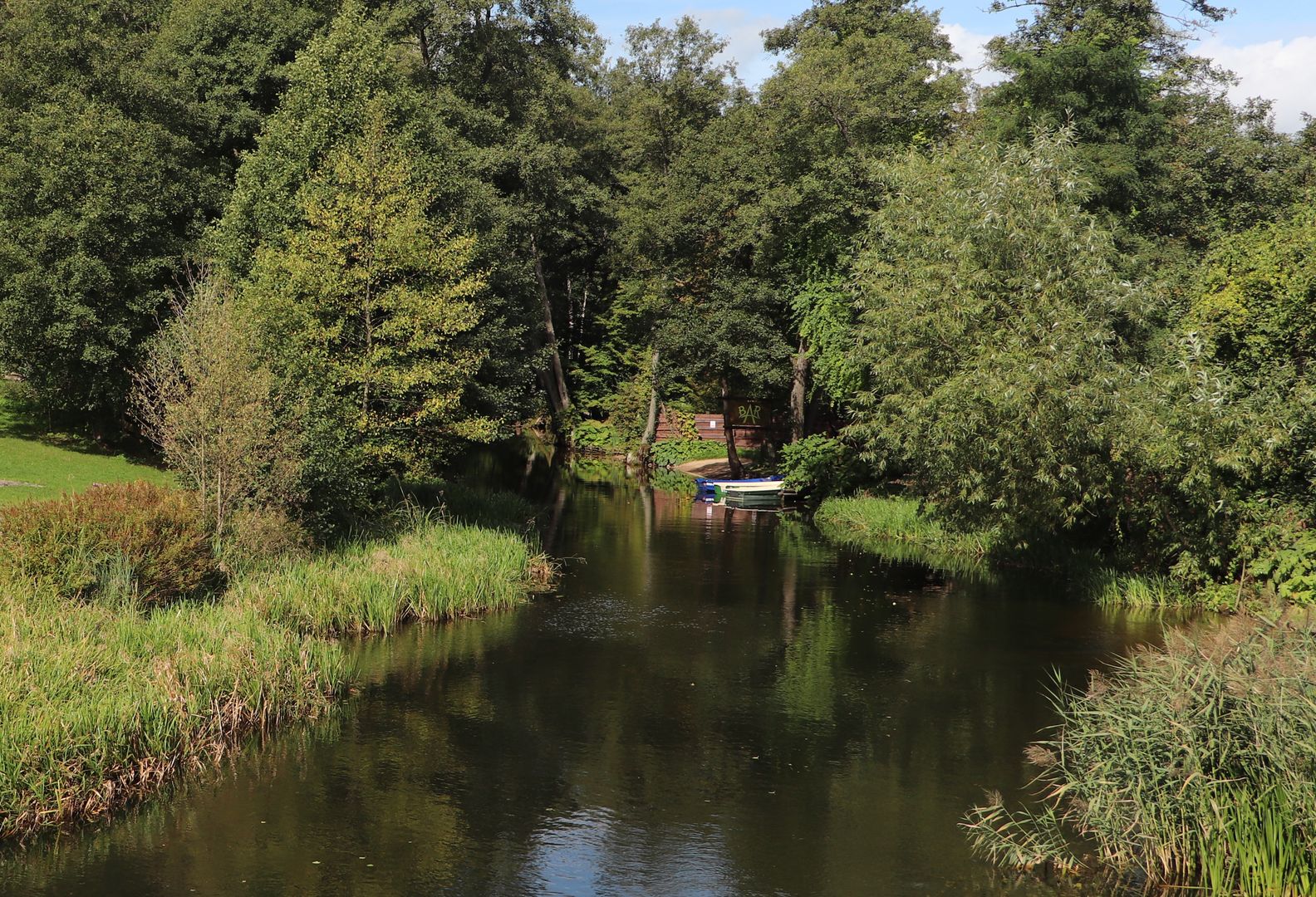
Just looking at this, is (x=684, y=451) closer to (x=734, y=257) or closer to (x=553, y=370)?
(x=553, y=370)

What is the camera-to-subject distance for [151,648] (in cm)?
1483

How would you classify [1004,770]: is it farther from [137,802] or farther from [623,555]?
[623,555]

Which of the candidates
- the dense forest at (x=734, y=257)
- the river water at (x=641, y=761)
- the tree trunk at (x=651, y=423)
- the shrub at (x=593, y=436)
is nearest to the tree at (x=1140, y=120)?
the dense forest at (x=734, y=257)

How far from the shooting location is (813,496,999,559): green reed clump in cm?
3120

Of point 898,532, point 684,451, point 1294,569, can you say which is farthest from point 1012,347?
point 684,451

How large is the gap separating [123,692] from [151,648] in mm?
1572

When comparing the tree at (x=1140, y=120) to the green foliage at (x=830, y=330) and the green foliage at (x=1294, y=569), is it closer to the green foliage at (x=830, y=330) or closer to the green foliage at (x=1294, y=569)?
the green foliage at (x=830, y=330)

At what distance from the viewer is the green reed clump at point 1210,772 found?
34.2ft

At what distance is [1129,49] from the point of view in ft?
113

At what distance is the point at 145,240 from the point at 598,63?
155ft

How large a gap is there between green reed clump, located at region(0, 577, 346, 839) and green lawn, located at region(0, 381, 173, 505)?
11610mm

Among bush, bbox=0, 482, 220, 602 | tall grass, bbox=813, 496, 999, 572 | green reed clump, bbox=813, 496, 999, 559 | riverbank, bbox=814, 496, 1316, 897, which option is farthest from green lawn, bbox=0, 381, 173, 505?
riverbank, bbox=814, 496, 1316, 897

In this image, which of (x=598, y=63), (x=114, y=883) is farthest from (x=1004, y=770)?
(x=598, y=63)

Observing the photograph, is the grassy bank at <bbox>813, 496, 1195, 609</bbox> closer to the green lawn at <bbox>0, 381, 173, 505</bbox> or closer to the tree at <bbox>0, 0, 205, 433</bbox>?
the green lawn at <bbox>0, 381, 173, 505</bbox>
